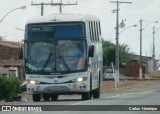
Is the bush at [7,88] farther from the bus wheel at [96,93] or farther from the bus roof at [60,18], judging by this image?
the bus roof at [60,18]

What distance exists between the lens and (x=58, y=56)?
3091 cm

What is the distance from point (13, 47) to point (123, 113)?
285 feet

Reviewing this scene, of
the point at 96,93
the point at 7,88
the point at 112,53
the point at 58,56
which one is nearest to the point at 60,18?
the point at 58,56

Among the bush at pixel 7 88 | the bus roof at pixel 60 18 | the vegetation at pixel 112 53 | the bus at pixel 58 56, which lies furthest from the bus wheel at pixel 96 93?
the vegetation at pixel 112 53

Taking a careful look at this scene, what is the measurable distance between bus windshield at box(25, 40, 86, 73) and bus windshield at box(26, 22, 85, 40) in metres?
0.28

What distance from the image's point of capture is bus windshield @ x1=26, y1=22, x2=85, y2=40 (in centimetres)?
3084

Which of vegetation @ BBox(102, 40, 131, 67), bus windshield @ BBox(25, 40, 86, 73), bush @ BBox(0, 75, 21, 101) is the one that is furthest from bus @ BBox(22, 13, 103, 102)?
vegetation @ BBox(102, 40, 131, 67)

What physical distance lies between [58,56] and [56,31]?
3.88 feet

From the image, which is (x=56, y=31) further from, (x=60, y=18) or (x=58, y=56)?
(x=58, y=56)

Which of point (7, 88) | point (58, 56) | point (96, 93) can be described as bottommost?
point (96, 93)

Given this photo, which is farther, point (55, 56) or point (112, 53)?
point (112, 53)

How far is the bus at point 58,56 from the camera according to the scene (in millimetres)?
30750

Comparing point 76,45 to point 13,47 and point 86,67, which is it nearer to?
point 86,67

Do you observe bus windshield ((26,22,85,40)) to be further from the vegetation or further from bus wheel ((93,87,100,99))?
the vegetation
